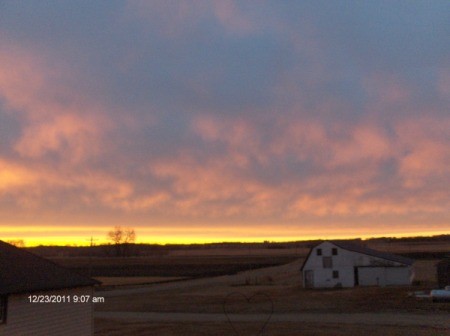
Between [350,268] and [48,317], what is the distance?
49222 mm

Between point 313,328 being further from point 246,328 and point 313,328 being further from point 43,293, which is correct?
point 43,293

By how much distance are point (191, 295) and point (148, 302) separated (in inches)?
301

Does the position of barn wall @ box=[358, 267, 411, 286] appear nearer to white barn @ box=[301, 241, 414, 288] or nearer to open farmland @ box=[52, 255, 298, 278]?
white barn @ box=[301, 241, 414, 288]

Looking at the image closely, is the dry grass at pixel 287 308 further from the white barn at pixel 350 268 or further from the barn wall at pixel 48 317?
the barn wall at pixel 48 317

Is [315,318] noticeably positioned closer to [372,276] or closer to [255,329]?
[255,329]

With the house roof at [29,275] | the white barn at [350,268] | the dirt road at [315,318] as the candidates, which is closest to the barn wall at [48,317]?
the house roof at [29,275]

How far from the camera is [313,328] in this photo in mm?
32469

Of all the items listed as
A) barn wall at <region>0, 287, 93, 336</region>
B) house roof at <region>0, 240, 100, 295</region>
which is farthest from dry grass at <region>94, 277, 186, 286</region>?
barn wall at <region>0, 287, 93, 336</region>

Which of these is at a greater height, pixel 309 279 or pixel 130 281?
pixel 309 279

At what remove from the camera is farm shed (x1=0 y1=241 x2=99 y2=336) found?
21.8m

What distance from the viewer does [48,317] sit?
78.7 feet

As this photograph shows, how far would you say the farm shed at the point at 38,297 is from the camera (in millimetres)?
21812

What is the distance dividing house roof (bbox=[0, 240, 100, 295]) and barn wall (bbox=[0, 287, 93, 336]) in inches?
18.0

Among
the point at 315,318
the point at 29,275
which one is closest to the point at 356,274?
the point at 315,318
